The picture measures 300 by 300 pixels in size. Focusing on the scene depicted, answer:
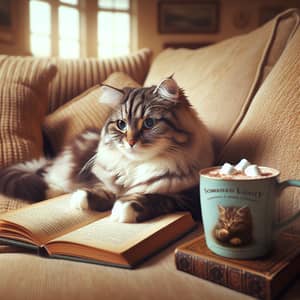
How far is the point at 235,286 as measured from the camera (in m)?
0.53

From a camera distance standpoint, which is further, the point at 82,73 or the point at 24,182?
the point at 82,73

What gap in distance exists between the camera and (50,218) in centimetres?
76

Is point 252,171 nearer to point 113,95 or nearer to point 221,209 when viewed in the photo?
point 221,209

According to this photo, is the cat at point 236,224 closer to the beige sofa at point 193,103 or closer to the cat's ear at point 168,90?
the beige sofa at point 193,103

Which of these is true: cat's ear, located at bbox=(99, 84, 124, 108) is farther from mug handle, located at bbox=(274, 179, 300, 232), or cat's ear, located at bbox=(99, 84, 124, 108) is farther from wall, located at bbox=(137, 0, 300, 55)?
wall, located at bbox=(137, 0, 300, 55)

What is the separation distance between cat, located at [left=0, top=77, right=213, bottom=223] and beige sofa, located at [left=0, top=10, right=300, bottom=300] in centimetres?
8

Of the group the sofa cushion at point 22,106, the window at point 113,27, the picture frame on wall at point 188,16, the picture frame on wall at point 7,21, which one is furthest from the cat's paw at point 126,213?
the picture frame on wall at point 188,16

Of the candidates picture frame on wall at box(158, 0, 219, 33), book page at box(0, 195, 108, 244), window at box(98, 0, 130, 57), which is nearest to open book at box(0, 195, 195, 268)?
book page at box(0, 195, 108, 244)

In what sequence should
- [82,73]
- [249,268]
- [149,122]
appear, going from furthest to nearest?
[82,73] → [149,122] → [249,268]

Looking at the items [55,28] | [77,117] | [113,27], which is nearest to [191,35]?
[113,27]

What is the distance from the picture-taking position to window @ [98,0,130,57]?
4715 mm

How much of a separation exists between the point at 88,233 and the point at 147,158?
21 centimetres

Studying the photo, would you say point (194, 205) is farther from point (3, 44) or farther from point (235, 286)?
point (3, 44)

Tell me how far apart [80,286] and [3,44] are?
3602 millimetres
